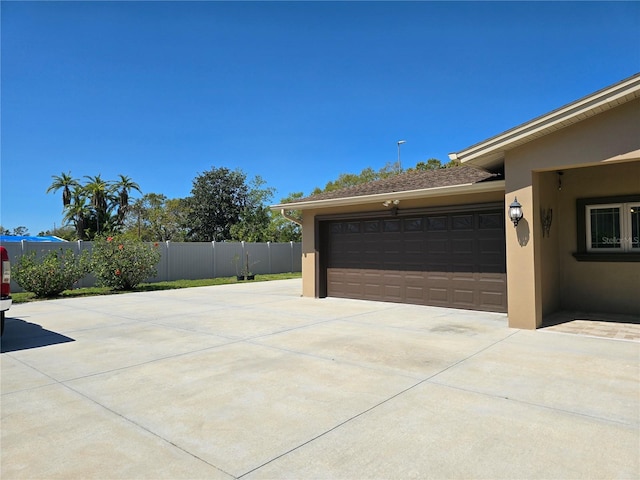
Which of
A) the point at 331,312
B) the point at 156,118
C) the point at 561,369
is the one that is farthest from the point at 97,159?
the point at 561,369

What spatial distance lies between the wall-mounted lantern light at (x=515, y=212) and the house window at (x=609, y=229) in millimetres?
2471

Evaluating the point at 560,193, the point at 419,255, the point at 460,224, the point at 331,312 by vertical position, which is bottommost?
the point at 331,312

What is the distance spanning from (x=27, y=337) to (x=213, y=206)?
27041 millimetres

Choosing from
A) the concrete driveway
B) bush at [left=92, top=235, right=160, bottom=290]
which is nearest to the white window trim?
the concrete driveway

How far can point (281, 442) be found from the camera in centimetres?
301

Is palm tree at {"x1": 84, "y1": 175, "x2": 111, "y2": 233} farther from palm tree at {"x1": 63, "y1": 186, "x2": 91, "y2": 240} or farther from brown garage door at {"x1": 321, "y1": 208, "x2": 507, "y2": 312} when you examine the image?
brown garage door at {"x1": 321, "y1": 208, "x2": 507, "y2": 312}

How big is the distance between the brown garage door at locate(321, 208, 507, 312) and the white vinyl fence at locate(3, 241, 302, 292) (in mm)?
10445

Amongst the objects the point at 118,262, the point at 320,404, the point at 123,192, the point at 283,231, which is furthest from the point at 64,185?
the point at 320,404

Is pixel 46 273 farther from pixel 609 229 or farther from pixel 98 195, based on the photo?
pixel 98 195

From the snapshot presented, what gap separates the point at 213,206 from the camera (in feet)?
109

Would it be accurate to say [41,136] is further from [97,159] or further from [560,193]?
[560,193]

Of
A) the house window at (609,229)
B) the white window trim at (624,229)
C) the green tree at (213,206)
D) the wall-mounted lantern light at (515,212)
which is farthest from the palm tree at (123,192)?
the white window trim at (624,229)

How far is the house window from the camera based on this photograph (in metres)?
8.01

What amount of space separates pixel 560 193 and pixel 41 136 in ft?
68.2
